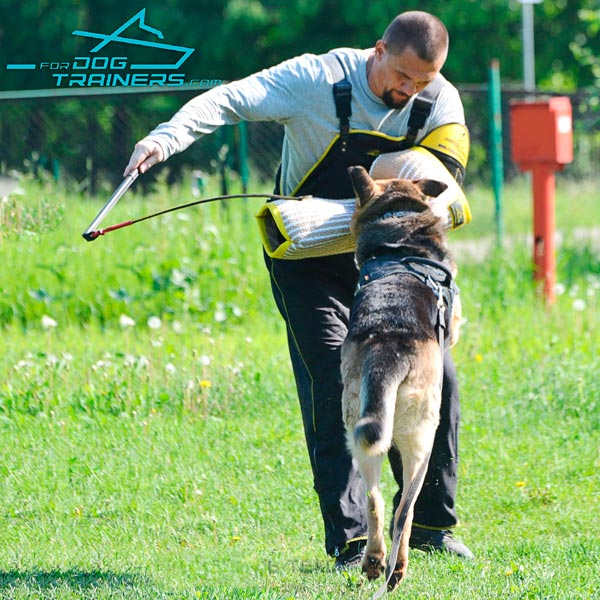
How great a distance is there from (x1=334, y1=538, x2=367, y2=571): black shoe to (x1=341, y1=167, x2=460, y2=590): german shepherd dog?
43 cm

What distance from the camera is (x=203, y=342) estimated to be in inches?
287

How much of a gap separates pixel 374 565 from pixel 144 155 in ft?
5.81

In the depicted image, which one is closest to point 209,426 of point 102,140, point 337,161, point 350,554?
point 350,554

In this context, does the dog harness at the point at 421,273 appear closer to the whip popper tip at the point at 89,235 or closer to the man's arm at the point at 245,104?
the man's arm at the point at 245,104

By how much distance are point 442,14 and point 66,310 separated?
17.2 metres

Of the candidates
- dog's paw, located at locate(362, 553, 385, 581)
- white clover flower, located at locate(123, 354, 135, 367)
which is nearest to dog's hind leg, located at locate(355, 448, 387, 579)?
dog's paw, located at locate(362, 553, 385, 581)

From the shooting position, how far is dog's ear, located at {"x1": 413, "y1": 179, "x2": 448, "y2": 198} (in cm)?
403

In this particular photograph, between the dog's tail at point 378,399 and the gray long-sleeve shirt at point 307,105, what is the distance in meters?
1.04

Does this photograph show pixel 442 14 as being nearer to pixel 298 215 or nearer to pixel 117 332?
pixel 117 332

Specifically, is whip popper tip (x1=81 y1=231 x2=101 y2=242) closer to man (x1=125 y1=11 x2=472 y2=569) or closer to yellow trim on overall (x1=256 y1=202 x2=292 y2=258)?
→ man (x1=125 y1=11 x2=472 y2=569)

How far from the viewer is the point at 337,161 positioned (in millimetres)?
4172

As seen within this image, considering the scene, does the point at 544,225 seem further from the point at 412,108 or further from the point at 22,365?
the point at 412,108

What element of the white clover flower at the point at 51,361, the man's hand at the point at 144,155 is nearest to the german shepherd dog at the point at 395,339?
the man's hand at the point at 144,155

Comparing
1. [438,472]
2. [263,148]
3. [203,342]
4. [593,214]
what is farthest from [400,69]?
[593,214]
